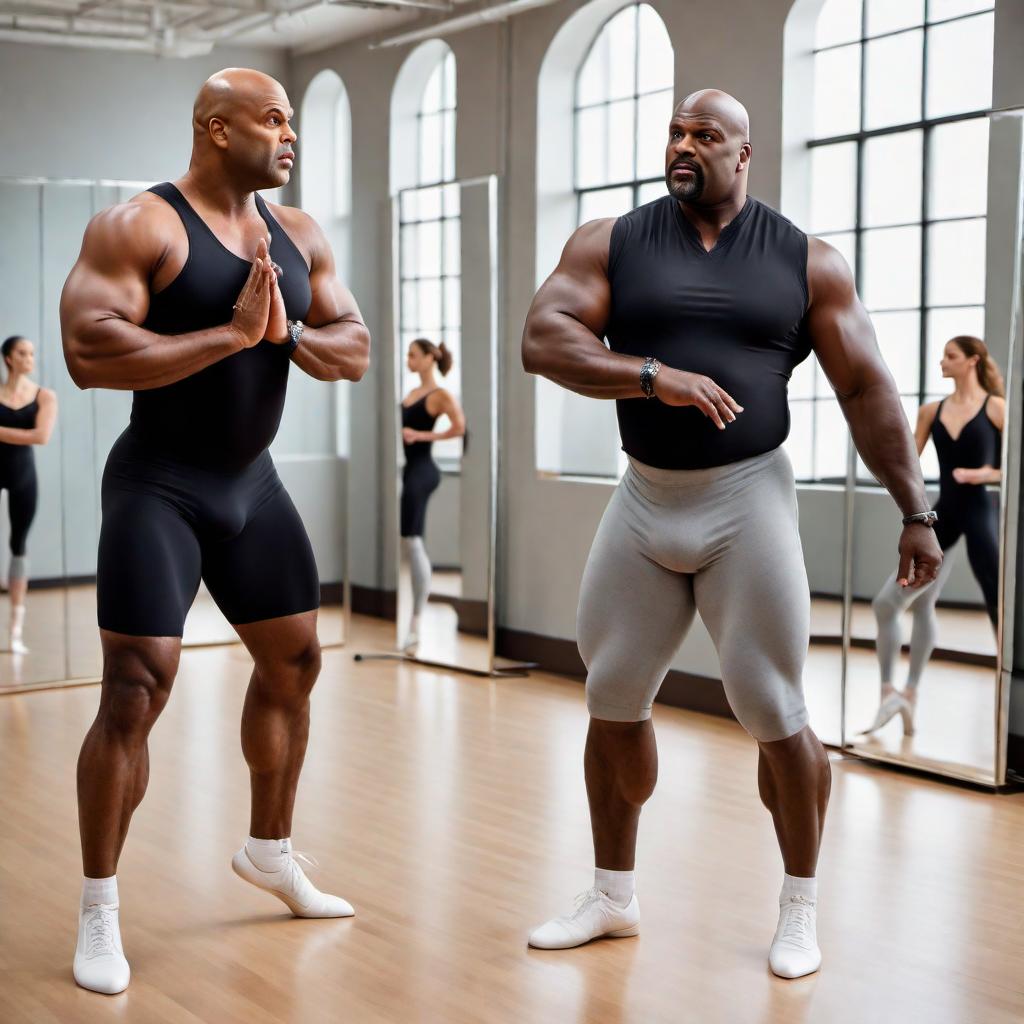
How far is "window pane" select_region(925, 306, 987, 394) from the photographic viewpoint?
4457 millimetres

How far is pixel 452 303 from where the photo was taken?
625 cm

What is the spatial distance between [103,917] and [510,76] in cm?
461

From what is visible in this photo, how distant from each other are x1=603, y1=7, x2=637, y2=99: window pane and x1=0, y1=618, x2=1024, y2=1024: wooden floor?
111 inches

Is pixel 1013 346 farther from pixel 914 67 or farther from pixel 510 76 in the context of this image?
pixel 510 76

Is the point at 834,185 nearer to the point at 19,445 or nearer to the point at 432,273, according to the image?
the point at 432,273

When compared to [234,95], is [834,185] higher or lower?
higher

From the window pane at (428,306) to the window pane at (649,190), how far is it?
0.93 meters

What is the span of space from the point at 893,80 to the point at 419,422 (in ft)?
7.56

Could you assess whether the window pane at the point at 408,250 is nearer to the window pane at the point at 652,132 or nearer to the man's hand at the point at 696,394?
the window pane at the point at 652,132

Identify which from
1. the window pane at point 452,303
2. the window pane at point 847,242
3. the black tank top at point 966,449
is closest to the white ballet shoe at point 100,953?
the black tank top at point 966,449

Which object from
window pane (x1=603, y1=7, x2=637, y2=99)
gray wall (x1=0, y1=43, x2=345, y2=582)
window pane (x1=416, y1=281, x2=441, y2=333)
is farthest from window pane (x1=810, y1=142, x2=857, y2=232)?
gray wall (x1=0, y1=43, x2=345, y2=582)

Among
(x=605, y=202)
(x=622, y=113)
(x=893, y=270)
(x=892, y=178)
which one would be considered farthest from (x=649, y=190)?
(x=893, y=270)

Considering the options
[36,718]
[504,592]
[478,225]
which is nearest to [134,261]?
[36,718]

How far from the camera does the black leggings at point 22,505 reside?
5789 millimetres
